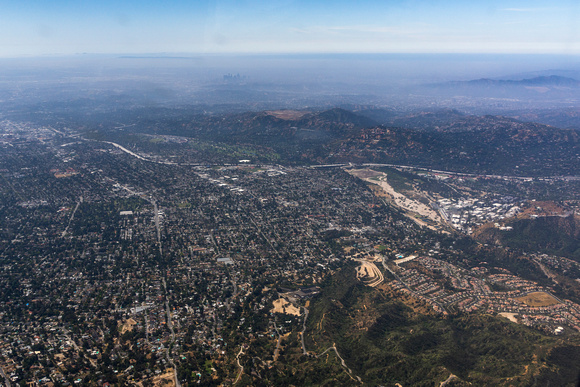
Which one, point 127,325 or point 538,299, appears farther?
point 538,299

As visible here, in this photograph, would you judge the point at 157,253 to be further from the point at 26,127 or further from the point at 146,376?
the point at 26,127

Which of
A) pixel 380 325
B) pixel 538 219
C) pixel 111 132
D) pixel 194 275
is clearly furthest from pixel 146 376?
pixel 111 132

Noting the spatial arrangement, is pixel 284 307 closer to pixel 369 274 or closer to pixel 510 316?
pixel 369 274

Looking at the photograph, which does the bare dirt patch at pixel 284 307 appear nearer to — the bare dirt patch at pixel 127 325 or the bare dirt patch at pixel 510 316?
the bare dirt patch at pixel 127 325

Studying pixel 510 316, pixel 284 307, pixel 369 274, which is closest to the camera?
pixel 510 316

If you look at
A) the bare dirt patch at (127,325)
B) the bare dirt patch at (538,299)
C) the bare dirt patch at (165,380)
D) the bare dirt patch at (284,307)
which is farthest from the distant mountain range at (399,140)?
the bare dirt patch at (165,380)

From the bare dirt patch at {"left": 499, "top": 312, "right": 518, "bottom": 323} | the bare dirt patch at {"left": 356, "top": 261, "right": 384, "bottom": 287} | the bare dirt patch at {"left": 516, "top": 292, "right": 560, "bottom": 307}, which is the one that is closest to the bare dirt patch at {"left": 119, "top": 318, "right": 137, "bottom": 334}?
the bare dirt patch at {"left": 356, "top": 261, "right": 384, "bottom": 287}

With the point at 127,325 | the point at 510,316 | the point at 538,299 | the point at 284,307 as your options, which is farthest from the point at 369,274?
the point at 127,325
